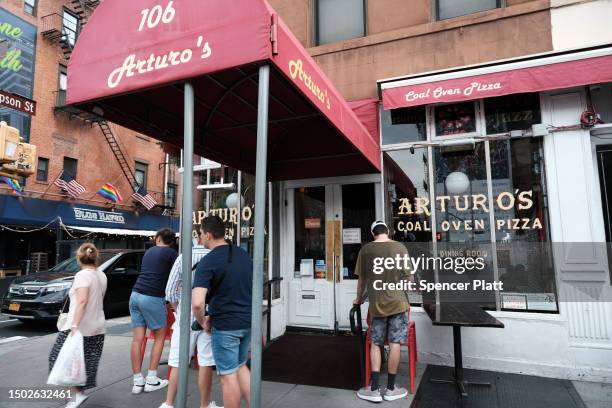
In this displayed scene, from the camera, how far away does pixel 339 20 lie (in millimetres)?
7062

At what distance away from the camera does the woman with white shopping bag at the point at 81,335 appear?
12.1ft

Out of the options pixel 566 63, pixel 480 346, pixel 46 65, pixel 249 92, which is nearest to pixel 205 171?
pixel 249 92

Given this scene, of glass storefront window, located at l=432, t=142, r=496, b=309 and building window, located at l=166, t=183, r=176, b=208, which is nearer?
glass storefront window, located at l=432, t=142, r=496, b=309

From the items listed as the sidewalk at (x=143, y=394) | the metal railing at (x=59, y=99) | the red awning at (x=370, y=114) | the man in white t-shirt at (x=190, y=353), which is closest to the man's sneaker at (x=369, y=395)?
the sidewalk at (x=143, y=394)

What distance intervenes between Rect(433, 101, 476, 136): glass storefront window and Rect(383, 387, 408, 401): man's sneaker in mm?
3694

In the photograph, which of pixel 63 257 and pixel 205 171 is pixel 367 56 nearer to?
pixel 205 171

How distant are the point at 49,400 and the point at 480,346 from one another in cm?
524

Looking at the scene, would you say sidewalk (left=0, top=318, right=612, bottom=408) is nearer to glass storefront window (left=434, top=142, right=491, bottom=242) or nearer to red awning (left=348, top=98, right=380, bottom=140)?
glass storefront window (left=434, top=142, right=491, bottom=242)

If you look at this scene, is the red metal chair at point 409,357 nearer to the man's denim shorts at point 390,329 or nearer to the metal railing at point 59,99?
the man's denim shorts at point 390,329

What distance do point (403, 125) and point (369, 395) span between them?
3981 millimetres

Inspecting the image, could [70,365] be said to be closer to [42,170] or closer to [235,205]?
[235,205]

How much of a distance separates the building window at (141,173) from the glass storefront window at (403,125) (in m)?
19.8

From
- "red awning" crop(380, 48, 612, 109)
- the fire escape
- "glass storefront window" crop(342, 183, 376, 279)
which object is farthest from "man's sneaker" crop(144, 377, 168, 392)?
the fire escape

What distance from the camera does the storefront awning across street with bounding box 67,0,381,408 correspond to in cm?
283
